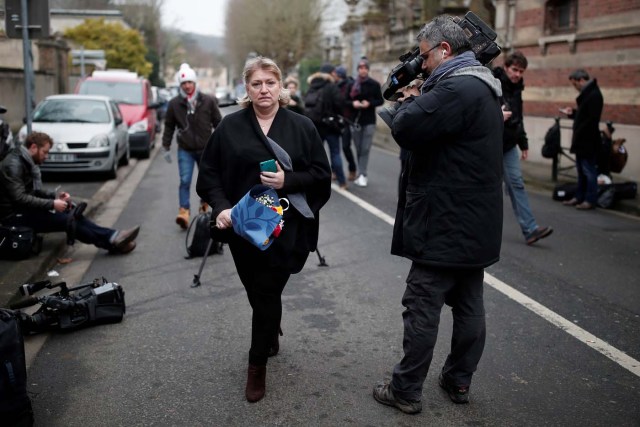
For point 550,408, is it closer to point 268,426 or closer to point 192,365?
point 268,426

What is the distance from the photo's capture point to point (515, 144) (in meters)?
7.93

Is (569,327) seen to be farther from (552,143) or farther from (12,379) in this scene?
(552,143)

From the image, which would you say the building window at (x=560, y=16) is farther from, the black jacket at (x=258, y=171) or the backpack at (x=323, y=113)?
the black jacket at (x=258, y=171)

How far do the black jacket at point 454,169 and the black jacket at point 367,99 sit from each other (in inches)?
341

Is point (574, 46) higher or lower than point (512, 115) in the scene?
higher

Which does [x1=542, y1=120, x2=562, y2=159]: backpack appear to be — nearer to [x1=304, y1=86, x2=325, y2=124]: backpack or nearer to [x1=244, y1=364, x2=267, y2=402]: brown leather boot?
[x1=304, y1=86, x2=325, y2=124]: backpack

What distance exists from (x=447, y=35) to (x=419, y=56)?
0.19 m

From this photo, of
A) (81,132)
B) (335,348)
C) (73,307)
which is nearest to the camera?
(335,348)

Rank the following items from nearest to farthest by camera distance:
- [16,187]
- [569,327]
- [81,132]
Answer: [569,327], [16,187], [81,132]

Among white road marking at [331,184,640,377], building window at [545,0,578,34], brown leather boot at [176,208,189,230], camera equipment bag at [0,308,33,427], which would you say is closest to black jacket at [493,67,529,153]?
white road marking at [331,184,640,377]

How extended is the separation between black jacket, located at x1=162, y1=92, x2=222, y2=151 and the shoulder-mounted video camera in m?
5.01

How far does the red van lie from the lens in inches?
707

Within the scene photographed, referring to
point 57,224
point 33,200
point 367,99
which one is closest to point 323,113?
point 367,99

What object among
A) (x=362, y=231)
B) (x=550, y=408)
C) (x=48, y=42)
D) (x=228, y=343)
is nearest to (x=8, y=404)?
(x=228, y=343)
